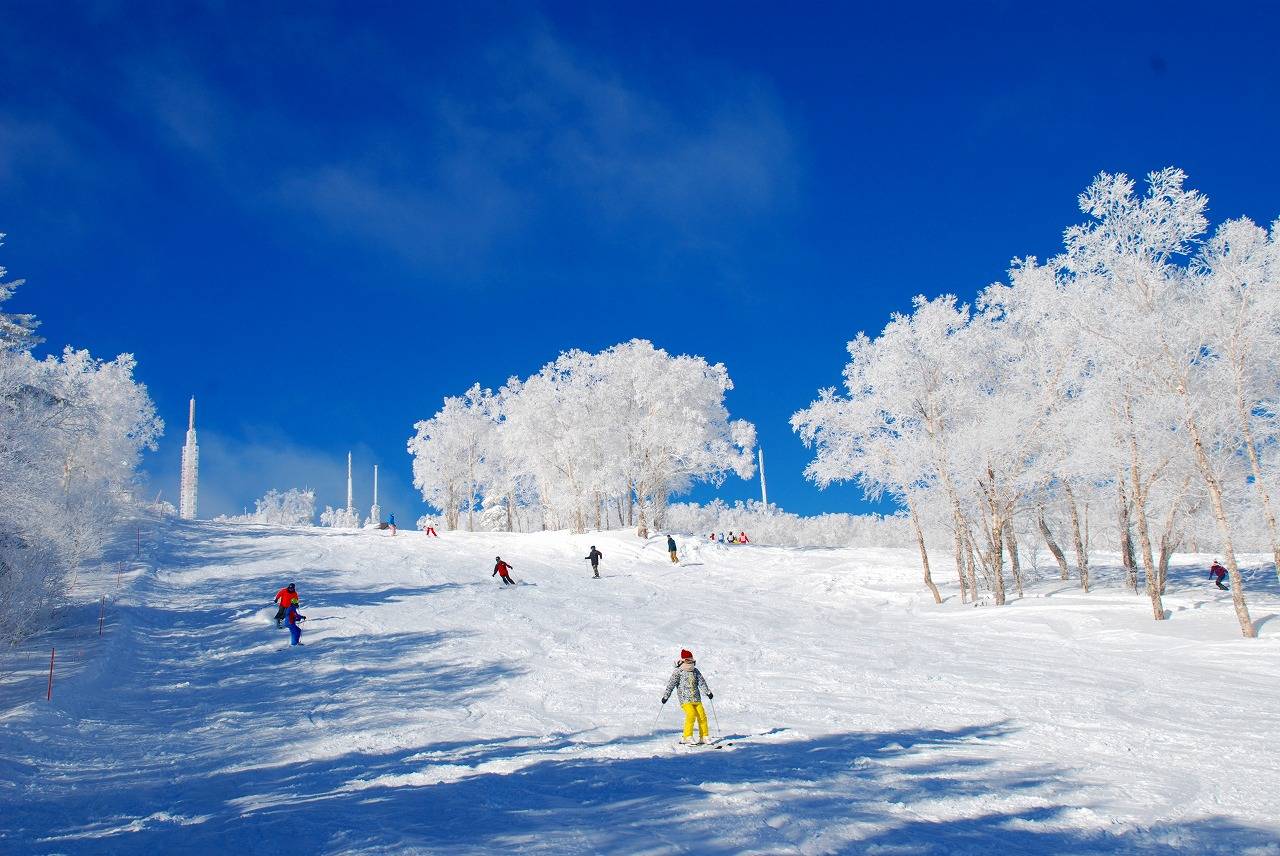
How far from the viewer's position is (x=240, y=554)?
1574 inches

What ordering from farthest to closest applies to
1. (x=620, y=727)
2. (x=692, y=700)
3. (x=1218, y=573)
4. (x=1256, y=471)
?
(x=1218, y=573) → (x=1256, y=471) → (x=620, y=727) → (x=692, y=700)

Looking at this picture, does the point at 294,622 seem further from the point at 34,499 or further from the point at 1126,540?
the point at 1126,540

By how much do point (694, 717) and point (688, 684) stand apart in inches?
21.5

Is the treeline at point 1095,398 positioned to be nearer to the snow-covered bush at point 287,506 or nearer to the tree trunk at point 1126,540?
the tree trunk at point 1126,540

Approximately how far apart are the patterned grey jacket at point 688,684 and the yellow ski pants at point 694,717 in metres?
0.06

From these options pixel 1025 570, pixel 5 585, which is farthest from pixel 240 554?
pixel 1025 570

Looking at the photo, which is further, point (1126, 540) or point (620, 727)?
point (1126, 540)

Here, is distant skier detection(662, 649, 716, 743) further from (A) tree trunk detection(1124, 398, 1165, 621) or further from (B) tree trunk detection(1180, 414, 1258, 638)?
(A) tree trunk detection(1124, 398, 1165, 621)

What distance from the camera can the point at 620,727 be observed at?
14.2 meters

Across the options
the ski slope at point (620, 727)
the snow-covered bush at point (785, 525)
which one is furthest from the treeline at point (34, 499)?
the snow-covered bush at point (785, 525)

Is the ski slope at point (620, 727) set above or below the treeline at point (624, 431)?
below

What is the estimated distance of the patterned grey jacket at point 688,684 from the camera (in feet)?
42.0

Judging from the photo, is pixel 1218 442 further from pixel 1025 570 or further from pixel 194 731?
pixel 194 731

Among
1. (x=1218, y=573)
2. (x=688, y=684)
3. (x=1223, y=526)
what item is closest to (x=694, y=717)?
(x=688, y=684)
